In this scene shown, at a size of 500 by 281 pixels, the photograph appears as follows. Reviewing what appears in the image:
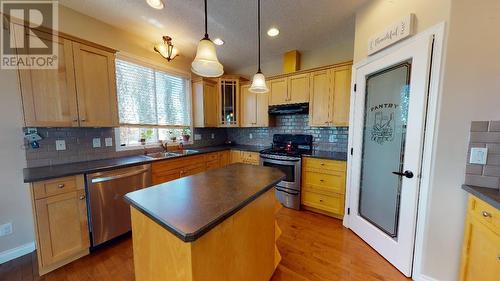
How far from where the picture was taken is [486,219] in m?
1.16

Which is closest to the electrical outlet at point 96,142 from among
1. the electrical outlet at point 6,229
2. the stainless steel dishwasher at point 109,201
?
the stainless steel dishwasher at point 109,201

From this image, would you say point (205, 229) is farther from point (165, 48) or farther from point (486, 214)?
point (165, 48)

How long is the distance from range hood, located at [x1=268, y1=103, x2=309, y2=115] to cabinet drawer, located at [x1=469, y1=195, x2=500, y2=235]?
7.19ft

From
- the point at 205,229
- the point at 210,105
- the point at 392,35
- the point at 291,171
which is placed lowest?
the point at 291,171

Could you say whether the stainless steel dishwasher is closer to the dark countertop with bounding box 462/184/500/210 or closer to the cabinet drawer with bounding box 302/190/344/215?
the cabinet drawer with bounding box 302/190/344/215

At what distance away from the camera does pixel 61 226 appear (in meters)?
1.77

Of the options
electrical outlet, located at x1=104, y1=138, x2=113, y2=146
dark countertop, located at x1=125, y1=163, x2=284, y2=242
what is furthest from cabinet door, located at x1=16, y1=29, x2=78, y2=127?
dark countertop, located at x1=125, y1=163, x2=284, y2=242

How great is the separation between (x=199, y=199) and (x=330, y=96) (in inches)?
102

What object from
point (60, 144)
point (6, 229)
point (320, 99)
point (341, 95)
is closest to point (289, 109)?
point (320, 99)

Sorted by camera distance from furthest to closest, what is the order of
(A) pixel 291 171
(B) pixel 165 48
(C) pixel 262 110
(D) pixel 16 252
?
(C) pixel 262 110, (A) pixel 291 171, (B) pixel 165 48, (D) pixel 16 252

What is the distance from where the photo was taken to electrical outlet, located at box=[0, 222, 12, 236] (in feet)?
5.97

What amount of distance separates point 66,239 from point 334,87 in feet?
12.3

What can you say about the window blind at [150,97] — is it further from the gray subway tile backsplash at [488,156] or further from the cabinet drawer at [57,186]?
the gray subway tile backsplash at [488,156]

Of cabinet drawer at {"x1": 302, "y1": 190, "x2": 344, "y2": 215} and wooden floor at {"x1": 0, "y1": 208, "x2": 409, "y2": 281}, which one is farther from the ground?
cabinet drawer at {"x1": 302, "y1": 190, "x2": 344, "y2": 215}
